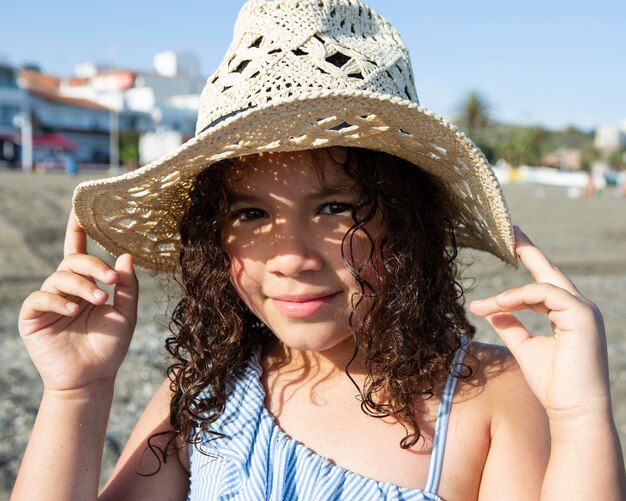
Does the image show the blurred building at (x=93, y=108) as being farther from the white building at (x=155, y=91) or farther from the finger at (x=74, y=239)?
the finger at (x=74, y=239)

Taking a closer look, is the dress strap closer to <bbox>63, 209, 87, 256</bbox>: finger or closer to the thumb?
the thumb

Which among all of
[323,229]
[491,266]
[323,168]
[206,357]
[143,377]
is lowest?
[491,266]

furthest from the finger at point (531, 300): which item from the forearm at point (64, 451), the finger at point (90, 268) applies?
the forearm at point (64, 451)

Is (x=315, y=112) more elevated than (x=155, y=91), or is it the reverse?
(x=315, y=112)

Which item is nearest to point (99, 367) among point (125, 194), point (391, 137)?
point (125, 194)

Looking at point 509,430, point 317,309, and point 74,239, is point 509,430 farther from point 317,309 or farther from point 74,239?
point 74,239

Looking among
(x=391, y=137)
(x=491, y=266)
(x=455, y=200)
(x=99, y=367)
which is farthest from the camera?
(x=491, y=266)

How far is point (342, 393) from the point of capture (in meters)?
1.77

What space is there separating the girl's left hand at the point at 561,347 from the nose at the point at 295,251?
38cm

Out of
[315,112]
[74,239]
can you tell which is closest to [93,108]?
[74,239]

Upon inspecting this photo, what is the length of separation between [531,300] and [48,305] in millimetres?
1136

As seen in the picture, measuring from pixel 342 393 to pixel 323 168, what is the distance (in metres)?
0.59

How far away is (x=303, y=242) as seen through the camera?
159 cm

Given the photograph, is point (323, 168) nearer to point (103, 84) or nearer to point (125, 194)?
point (125, 194)
